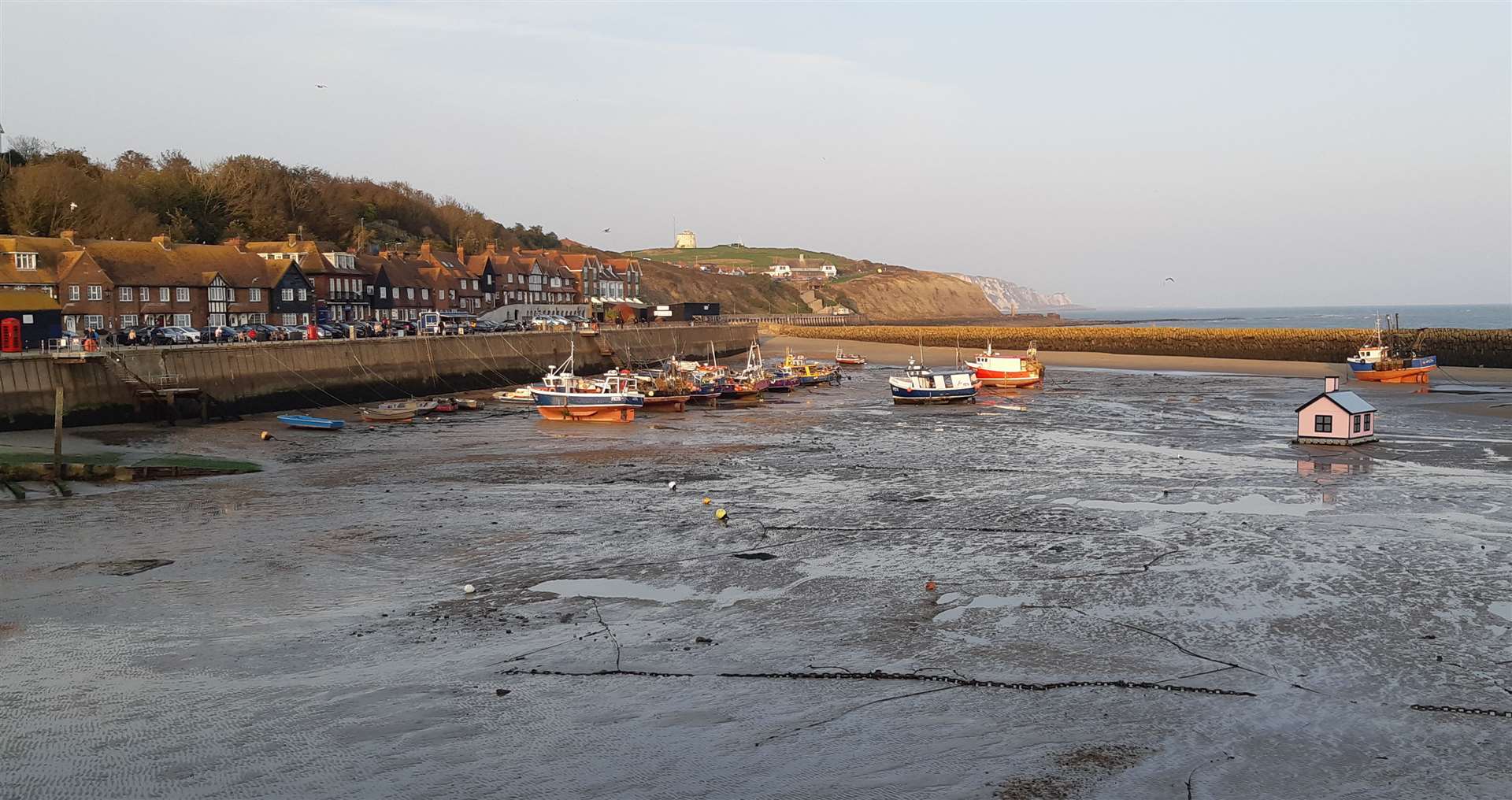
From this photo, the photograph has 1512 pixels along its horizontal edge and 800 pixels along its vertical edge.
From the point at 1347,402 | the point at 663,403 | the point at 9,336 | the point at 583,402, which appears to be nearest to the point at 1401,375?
the point at 1347,402

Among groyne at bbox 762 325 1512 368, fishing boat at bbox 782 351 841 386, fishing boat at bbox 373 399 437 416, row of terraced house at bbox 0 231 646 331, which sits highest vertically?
row of terraced house at bbox 0 231 646 331

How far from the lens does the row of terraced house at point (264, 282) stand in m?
53.9

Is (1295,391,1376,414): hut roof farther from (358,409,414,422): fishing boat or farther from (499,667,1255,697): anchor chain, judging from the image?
(358,409,414,422): fishing boat

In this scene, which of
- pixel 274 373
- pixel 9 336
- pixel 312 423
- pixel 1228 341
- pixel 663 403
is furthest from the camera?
pixel 1228 341

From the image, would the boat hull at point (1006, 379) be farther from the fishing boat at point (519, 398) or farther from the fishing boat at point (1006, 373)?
the fishing boat at point (519, 398)

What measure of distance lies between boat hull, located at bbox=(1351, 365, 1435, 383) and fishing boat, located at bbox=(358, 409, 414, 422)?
147 feet

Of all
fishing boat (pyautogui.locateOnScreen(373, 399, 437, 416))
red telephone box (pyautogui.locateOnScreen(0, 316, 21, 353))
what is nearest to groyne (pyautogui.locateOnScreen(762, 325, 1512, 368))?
fishing boat (pyautogui.locateOnScreen(373, 399, 437, 416))

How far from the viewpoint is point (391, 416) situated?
138ft

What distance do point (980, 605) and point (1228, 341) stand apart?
74814 millimetres

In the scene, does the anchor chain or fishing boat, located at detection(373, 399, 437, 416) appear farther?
fishing boat, located at detection(373, 399, 437, 416)

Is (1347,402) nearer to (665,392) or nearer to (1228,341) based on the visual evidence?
(665,392)

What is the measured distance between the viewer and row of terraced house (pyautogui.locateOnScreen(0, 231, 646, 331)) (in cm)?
5394

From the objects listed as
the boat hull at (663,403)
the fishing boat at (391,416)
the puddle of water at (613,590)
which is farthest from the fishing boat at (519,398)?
the puddle of water at (613,590)

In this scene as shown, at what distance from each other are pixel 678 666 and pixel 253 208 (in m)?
91.6
